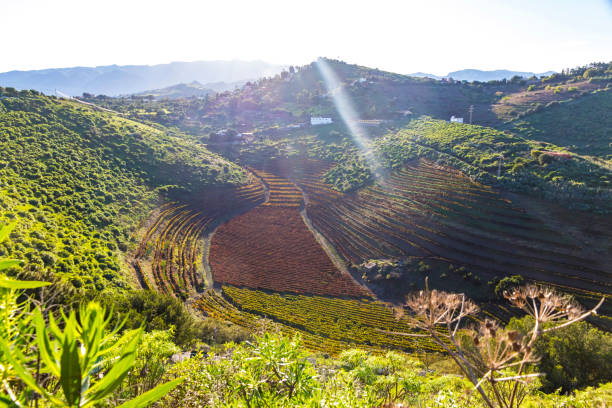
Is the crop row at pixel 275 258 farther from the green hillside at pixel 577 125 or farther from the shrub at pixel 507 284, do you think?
the green hillside at pixel 577 125

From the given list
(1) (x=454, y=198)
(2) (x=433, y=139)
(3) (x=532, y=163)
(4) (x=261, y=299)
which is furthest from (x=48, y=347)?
(2) (x=433, y=139)

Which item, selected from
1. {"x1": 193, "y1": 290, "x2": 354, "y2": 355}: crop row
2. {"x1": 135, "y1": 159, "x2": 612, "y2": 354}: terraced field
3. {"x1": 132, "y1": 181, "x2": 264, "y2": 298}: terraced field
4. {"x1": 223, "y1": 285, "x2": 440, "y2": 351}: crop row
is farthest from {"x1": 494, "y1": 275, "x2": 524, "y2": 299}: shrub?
{"x1": 132, "y1": 181, "x2": 264, "y2": 298}: terraced field

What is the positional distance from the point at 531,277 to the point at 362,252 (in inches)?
668

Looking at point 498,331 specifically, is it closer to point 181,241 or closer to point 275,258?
point 275,258

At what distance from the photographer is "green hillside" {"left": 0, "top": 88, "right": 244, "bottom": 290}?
2494 cm

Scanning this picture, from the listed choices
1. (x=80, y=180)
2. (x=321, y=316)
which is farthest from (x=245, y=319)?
(x=80, y=180)

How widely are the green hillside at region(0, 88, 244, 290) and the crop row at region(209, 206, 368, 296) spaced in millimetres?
10611

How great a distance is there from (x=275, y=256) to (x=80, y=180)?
27032mm

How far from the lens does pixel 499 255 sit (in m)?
30.3

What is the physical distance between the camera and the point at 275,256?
3694cm

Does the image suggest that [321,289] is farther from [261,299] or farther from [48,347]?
[48,347]

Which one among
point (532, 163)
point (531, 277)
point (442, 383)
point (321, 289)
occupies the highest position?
point (532, 163)

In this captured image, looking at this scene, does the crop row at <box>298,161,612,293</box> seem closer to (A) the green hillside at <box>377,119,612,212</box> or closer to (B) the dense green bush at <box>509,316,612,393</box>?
(A) the green hillside at <box>377,119,612,212</box>

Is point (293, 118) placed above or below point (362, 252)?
above
